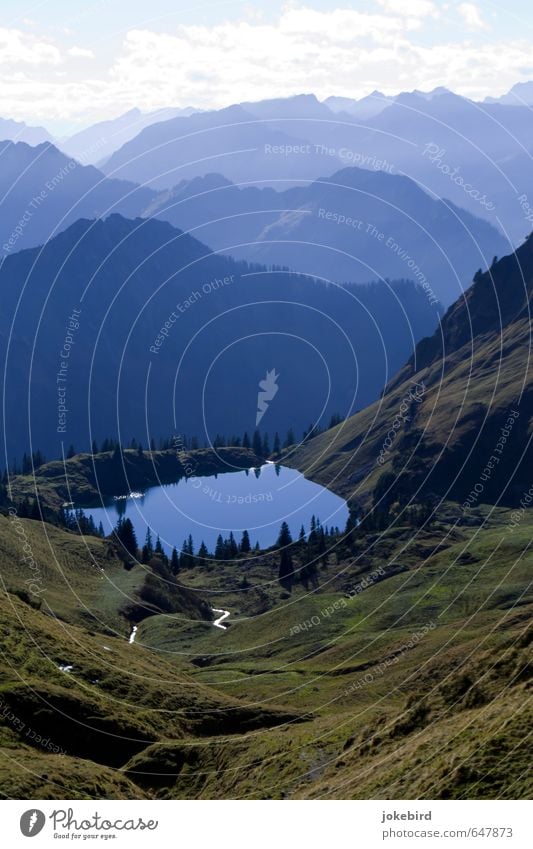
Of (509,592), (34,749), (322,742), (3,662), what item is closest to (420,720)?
(322,742)

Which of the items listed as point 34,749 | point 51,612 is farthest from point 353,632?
point 34,749

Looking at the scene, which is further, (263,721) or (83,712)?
(263,721)

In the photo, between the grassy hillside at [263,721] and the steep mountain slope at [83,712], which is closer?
the grassy hillside at [263,721]

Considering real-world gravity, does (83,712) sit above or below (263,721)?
above

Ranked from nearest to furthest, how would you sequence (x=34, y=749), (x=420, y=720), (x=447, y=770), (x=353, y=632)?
(x=447, y=770)
(x=420, y=720)
(x=34, y=749)
(x=353, y=632)

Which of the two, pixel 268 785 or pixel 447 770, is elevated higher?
pixel 447 770

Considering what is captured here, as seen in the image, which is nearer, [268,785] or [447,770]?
[447,770]

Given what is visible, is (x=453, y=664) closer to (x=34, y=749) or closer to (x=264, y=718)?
(x=264, y=718)

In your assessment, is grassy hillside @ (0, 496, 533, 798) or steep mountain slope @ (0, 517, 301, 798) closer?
grassy hillside @ (0, 496, 533, 798)
